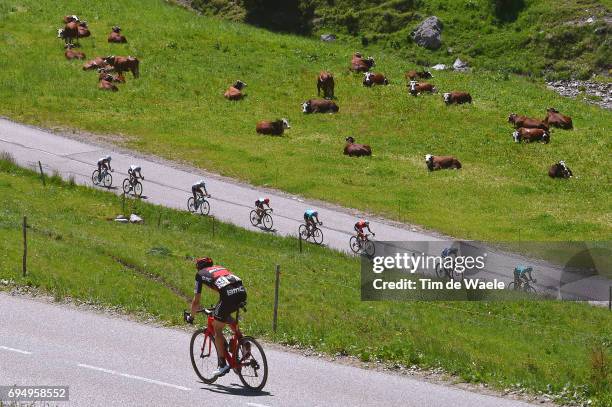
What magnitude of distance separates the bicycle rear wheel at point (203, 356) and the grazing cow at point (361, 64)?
5017 cm

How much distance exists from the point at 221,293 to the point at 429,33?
6158cm

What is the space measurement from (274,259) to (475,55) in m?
44.7

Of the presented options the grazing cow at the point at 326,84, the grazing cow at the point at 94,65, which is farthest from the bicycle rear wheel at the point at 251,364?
the grazing cow at the point at 94,65

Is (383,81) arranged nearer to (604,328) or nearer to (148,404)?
(604,328)

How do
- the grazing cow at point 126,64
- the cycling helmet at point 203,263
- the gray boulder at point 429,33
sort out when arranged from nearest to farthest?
the cycling helmet at point 203,263
the grazing cow at point 126,64
the gray boulder at point 429,33

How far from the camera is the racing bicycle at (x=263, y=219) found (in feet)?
132

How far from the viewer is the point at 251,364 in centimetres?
1725

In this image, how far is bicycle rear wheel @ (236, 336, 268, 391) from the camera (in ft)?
56.2

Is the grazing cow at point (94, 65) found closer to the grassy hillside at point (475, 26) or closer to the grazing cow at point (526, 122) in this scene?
the grassy hillside at point (475, 26)

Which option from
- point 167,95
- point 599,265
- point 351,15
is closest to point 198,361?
point 599,265

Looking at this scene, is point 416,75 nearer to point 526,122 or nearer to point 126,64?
point 526,122

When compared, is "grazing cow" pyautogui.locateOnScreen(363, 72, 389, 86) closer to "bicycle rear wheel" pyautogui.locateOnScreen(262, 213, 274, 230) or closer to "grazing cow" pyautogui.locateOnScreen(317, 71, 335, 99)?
"grazing cow" pyautogui.locateOnScreen(317, 71, 335, 99)

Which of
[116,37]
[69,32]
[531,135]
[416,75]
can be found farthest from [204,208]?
[69,32]

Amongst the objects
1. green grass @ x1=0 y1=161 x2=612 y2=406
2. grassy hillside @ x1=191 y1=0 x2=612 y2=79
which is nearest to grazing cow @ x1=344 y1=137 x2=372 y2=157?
green grass @ x1=0 y1=161 x2=612 y2=406
